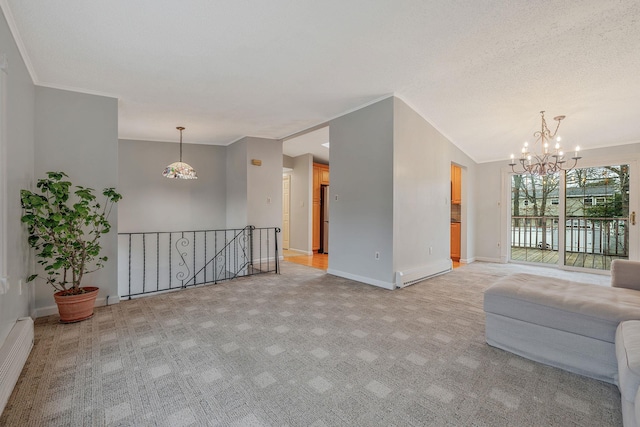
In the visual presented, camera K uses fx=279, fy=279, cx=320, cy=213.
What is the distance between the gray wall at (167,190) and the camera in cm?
564

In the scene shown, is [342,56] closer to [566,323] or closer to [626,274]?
[566,323]

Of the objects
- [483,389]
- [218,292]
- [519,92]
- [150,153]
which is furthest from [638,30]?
[150,153]

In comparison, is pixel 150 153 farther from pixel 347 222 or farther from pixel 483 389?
pixel 483 389

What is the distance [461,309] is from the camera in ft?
10.2

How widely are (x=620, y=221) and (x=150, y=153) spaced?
896 centimetres

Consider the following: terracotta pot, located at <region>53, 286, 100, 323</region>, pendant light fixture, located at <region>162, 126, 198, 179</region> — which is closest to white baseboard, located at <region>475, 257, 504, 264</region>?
pendant light fixture, located at <region>162, 126, 198, 179</region>

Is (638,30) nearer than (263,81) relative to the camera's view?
Yes

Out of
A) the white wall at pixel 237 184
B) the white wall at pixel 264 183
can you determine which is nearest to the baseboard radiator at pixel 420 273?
the white wall at pixel 264 183

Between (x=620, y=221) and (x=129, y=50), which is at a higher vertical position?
(x=129, y=50)

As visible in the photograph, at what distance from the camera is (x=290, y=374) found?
1.85 meters

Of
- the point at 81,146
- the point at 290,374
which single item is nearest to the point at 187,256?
the point at 81,146

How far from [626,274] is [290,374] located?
10.2 ft

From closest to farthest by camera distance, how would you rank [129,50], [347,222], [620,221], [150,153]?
[129,50] < [347,222] < [620,221] < [150,153]

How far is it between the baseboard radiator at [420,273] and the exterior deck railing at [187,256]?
2556 mm
